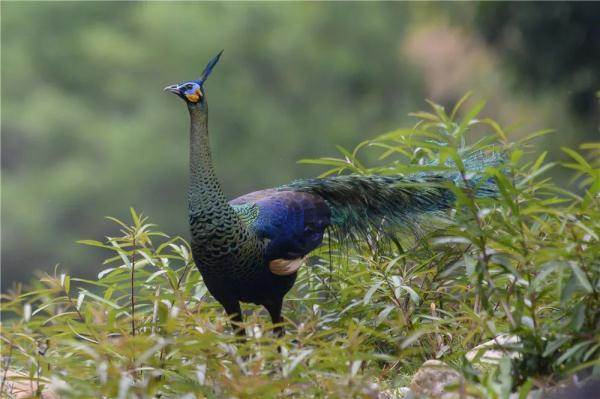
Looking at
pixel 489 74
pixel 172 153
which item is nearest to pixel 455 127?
pixel 489 74

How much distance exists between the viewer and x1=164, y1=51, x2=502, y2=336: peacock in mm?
1915

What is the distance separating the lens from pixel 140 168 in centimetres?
592

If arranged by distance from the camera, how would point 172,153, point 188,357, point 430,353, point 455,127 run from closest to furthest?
point 188,357
point 455,127
point 430,353
point 172,153

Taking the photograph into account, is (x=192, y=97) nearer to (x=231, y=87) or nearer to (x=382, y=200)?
(x=382, y=200)

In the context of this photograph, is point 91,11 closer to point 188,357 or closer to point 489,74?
point 489,74

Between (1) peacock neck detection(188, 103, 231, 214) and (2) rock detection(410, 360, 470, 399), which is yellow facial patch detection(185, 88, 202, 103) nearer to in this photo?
(1) peacock neck detection(188, 103, 231, 214)

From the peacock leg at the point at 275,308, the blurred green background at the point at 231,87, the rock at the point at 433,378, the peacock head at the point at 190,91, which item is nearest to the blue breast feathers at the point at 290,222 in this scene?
the peacock leg at the point at 275,308

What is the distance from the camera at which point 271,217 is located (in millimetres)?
2025

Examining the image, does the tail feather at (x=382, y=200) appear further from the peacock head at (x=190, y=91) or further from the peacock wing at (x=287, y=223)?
the peacock head at (x=190, y=91)

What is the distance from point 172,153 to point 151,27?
1012 millimetres

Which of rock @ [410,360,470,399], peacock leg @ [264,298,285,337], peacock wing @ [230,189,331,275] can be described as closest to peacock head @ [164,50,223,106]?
peacock wing @ [230,189,331,275]

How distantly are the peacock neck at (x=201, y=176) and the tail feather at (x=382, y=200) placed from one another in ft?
0.84

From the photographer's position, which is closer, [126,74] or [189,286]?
[189,286]

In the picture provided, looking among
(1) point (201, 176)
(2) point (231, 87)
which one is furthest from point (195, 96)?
(2) point (231, 87)
